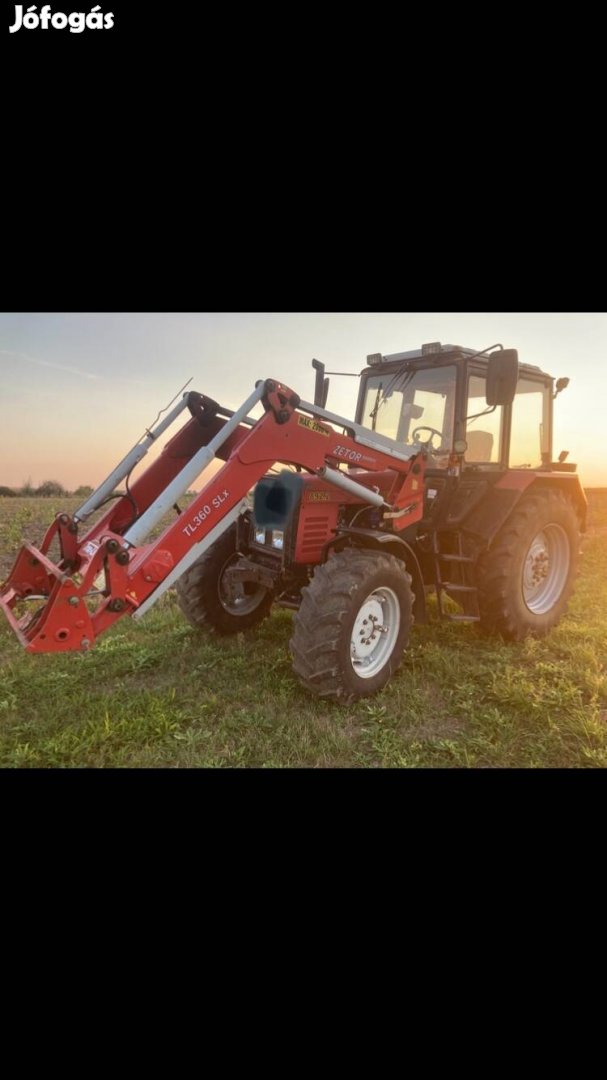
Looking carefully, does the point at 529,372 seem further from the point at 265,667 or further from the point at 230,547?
the point at 265,667

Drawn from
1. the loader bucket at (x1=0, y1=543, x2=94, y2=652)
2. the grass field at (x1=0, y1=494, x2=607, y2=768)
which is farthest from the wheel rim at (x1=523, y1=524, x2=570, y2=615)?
the loader bucket at (x1=0, y1=543, x2=94, y2=652)

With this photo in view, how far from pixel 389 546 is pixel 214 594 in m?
1.58

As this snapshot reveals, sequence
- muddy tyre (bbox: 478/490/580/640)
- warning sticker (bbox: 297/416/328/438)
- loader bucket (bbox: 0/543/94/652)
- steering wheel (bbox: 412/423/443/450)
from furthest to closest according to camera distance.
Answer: steering wheel (bbox: 412/423/443/450) < muddy tyre (bbox: 478/490/580/640) < warning sticker (bbox: 297/416/328/438) < loader bucket (bbox: 0/543/94/652)

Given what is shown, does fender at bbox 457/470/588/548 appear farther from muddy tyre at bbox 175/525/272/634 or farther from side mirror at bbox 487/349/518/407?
muddy tyre at bbox 175/525/272/634

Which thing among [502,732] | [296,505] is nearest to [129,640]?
[296,505]

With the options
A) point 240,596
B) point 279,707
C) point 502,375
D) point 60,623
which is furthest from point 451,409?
point 60,623

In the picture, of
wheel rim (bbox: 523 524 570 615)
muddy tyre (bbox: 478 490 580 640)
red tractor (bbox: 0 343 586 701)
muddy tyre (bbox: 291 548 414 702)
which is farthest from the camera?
wheel rim (bbox: 523 524 570 615)

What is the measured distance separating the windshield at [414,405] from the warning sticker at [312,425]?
4.38 ft

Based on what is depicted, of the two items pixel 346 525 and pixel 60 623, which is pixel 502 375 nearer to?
pixel 346 525

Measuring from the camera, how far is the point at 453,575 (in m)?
5.25

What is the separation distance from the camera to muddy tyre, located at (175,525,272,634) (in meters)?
4.98

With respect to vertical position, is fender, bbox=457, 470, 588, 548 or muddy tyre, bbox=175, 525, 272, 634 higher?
fender, bbox=457, 470, 588, 548

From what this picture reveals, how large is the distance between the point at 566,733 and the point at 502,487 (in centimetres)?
227

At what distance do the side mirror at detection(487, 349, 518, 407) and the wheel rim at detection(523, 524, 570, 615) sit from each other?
177 cm
